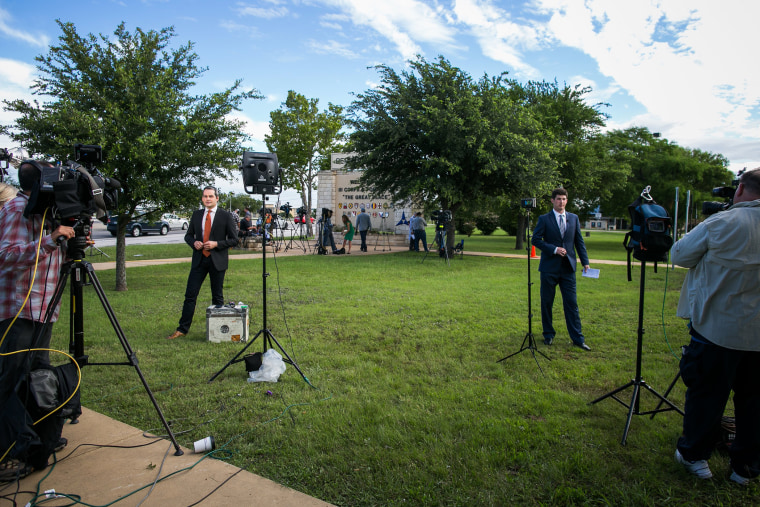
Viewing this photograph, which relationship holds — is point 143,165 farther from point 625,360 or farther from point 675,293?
point 675,293

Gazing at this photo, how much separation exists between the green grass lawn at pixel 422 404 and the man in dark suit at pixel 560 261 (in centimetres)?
31

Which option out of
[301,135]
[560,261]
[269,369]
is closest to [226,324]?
[269,369]

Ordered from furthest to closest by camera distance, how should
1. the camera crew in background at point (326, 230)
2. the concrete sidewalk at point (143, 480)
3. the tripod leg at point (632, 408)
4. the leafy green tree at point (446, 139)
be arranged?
the camera crew in background at point (326, 230)
the leafy green tree at point (446, 139)
the tripod leg at point (632, 408)
the concrete sidewalk at point (143, 480)

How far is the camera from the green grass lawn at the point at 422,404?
111 inches

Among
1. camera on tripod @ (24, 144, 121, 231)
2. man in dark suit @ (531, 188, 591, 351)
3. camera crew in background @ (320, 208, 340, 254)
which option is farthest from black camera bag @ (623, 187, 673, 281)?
camera crew in background @ (320, 208, 340, 254)

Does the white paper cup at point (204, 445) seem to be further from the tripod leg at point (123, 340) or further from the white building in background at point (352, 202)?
the white building in background at point (352, 202)

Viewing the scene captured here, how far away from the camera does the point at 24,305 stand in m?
2.84

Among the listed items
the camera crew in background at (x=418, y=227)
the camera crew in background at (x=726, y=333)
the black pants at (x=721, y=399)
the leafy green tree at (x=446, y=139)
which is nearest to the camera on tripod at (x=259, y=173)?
the camera crew in background at (x=726, y=333)

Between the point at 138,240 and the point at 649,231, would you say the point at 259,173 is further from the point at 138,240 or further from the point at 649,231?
the point at 138,240

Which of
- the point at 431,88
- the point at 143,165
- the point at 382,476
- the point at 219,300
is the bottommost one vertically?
the point at 382,476

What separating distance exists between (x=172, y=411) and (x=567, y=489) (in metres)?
3.12

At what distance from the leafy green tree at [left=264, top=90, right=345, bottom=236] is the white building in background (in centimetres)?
358

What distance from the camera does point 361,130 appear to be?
16906mm

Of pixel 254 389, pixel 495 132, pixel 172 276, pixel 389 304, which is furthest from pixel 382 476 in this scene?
pixel 495 132
